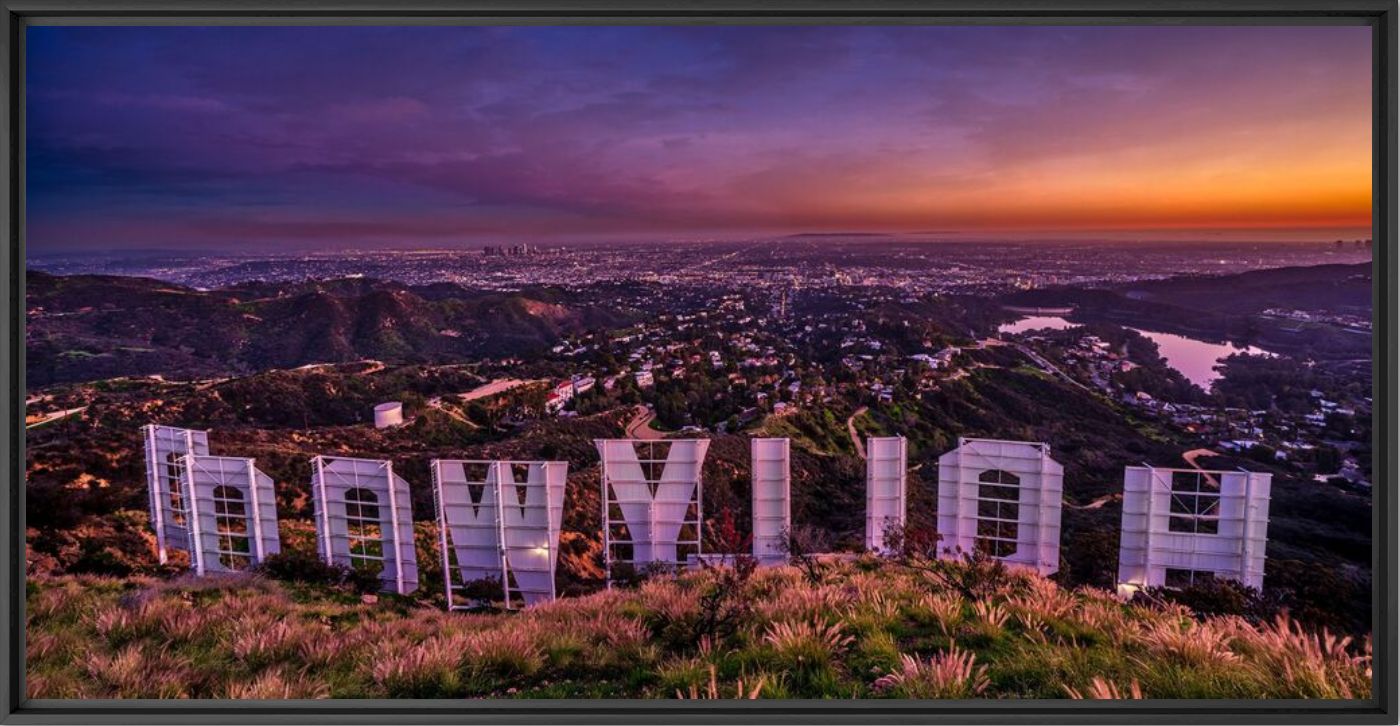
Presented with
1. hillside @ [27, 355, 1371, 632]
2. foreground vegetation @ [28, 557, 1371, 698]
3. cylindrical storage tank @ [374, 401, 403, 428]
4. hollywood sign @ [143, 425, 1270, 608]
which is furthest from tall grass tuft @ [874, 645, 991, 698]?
cylindrical storage tank @ [374, 401, 403, 428]

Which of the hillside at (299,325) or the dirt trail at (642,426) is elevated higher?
the hillside at (299,325)

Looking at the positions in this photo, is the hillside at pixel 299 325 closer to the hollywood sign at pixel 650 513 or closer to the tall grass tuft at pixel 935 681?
the hollywood sign at pixel 650 513

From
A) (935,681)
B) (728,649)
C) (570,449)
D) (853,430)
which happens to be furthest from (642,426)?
(935,681)

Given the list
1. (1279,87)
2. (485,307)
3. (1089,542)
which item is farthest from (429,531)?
(1279,87)

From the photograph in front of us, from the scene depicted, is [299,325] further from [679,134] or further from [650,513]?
[650,513]

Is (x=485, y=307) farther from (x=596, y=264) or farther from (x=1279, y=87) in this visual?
(x=1279, y=87)

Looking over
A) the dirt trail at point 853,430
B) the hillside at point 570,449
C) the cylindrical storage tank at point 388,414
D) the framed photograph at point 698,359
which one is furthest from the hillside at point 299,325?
the dirt trail at point 853,430
